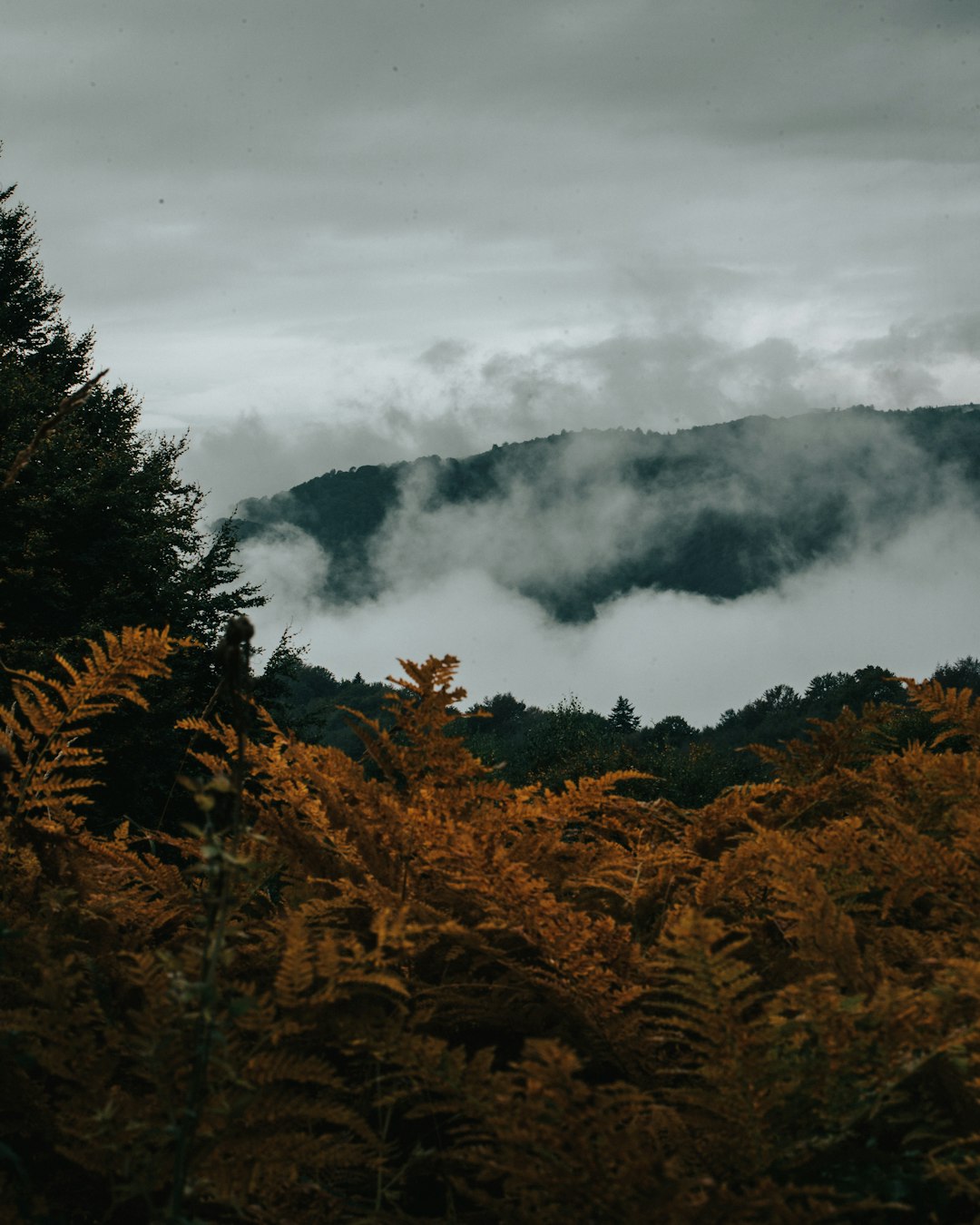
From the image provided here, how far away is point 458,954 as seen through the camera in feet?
6.01

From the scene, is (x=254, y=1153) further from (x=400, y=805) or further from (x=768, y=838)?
(x=768, y=838)

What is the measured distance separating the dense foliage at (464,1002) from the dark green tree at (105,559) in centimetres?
1487

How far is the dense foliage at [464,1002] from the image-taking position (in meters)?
1.20

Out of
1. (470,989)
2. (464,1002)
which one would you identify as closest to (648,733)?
(470,989)

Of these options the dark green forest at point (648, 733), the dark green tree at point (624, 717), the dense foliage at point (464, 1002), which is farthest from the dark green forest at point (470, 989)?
the dark green tree at point (624, 717)

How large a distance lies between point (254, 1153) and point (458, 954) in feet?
2.04

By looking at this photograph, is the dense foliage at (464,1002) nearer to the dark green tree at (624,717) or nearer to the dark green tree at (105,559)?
the dark green tree at (105,559)

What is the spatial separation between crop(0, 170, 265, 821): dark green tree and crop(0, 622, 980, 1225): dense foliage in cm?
1487

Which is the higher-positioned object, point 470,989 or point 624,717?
point 470,989

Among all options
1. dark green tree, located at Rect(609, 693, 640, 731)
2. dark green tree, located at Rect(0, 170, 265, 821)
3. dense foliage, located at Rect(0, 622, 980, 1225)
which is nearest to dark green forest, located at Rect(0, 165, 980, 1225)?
dense foliage, located at Rect(0, 622, 980, 1225)

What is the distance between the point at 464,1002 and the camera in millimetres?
1599

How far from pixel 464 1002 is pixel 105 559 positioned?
65.9 ft

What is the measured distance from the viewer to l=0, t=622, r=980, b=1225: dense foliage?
1.20 m

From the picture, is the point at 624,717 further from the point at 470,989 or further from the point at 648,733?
the point at 470,989
